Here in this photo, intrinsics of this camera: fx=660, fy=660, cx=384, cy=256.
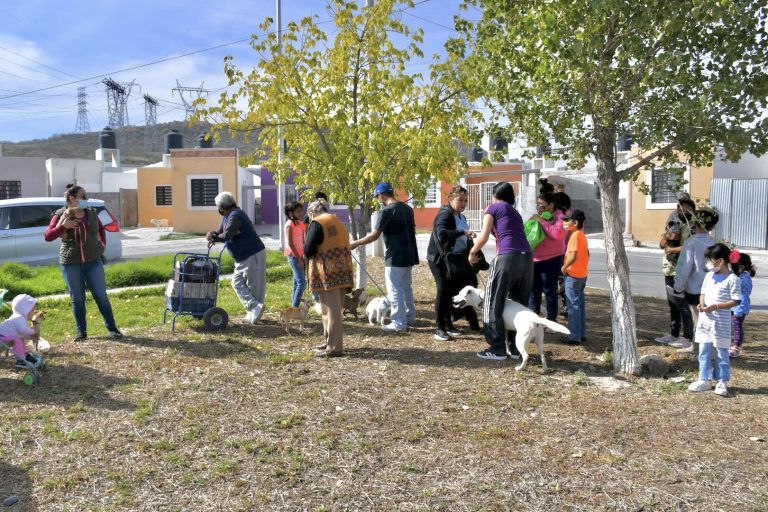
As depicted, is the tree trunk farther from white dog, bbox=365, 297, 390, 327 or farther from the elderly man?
the elderly man

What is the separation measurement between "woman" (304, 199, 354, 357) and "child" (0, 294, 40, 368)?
2507 mm

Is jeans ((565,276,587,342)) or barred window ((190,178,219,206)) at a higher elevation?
barred window ((190,178,219,206))

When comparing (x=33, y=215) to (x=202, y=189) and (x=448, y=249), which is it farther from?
(x=202, y=189)

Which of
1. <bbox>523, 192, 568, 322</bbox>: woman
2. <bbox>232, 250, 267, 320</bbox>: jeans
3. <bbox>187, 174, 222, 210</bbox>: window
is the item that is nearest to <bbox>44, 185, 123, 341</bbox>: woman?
<bbox>232, 250, 267, 320</bbox>: jeans

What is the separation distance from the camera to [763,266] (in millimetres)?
15180

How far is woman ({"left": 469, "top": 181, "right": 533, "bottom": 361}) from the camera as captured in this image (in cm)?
618

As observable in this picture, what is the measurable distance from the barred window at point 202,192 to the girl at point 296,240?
2189 centimetres

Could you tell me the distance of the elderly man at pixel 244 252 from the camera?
Answer: 757 cm

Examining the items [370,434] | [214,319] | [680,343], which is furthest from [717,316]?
[214,319]

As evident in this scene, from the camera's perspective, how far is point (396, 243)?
7438 millimetres

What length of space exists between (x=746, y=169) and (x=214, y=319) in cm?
1804

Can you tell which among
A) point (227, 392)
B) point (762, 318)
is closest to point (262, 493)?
point (227, 392)

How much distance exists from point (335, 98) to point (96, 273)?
3593 millimetres

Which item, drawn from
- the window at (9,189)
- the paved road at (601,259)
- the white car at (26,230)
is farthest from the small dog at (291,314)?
the window at (9,189)
